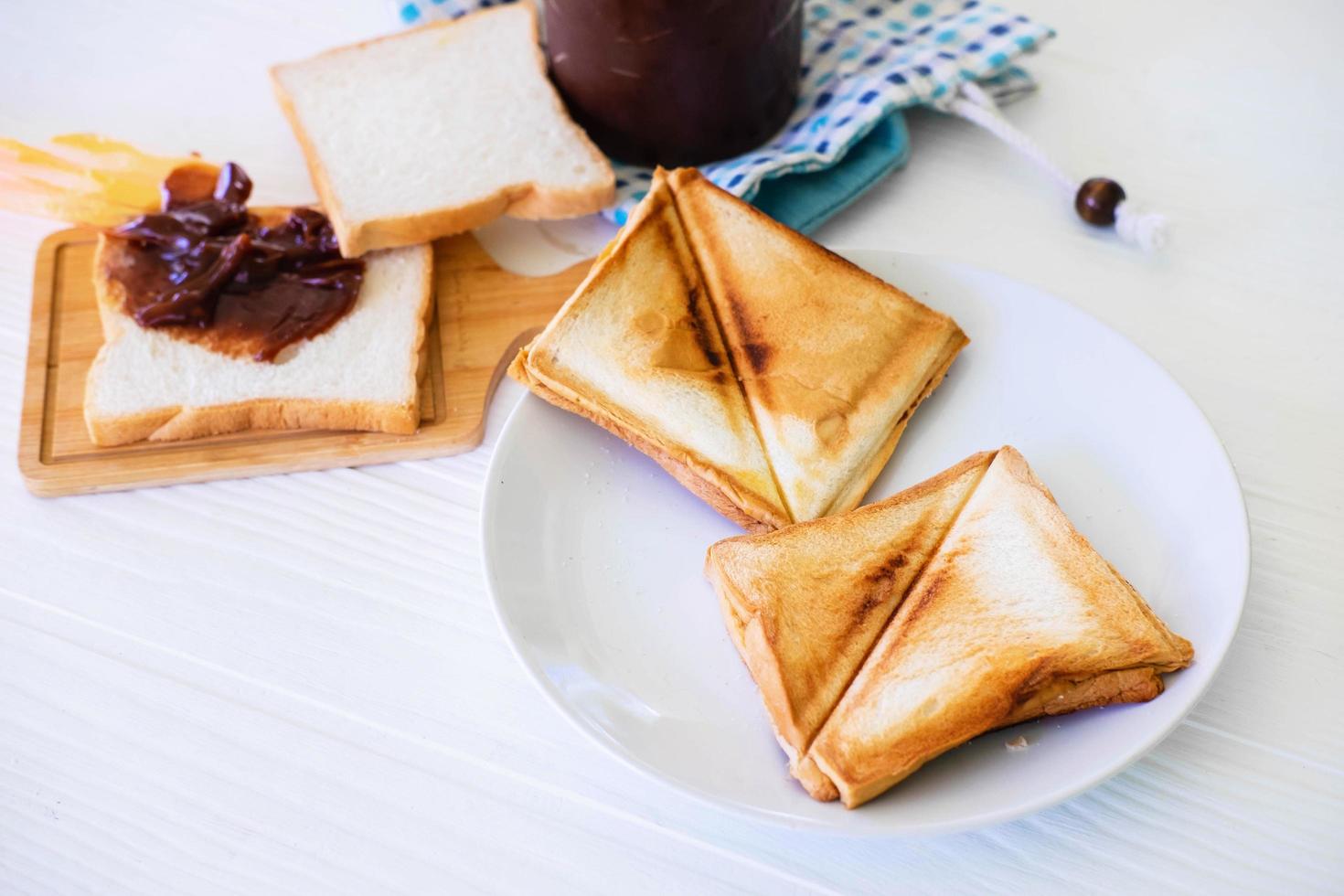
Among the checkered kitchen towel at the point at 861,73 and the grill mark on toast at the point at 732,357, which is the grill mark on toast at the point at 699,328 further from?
the checkered kitchen towel at the point at 861,73

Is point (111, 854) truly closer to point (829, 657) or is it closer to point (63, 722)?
point (63, 722)

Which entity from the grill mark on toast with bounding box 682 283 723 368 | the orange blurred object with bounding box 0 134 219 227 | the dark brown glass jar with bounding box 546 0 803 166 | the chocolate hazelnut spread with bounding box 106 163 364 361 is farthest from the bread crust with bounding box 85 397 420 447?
the dark brown glass jar with bounding box 546 0 803 166

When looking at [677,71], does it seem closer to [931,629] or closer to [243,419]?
[243,419]

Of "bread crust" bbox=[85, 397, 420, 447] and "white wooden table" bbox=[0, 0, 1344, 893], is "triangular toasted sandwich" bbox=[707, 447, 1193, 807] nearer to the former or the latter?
"white wooden table" bbox=[0, 0, 1344, 893]

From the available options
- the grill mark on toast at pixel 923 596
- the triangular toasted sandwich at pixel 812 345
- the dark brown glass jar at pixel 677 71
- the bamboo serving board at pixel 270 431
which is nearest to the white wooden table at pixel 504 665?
the bamboo serving board at pixel 270 431

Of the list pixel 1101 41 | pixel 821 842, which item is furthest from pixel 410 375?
pixel 1101 41

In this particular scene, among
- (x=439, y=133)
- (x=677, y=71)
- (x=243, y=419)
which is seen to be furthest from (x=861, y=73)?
(x=243, y=419)
